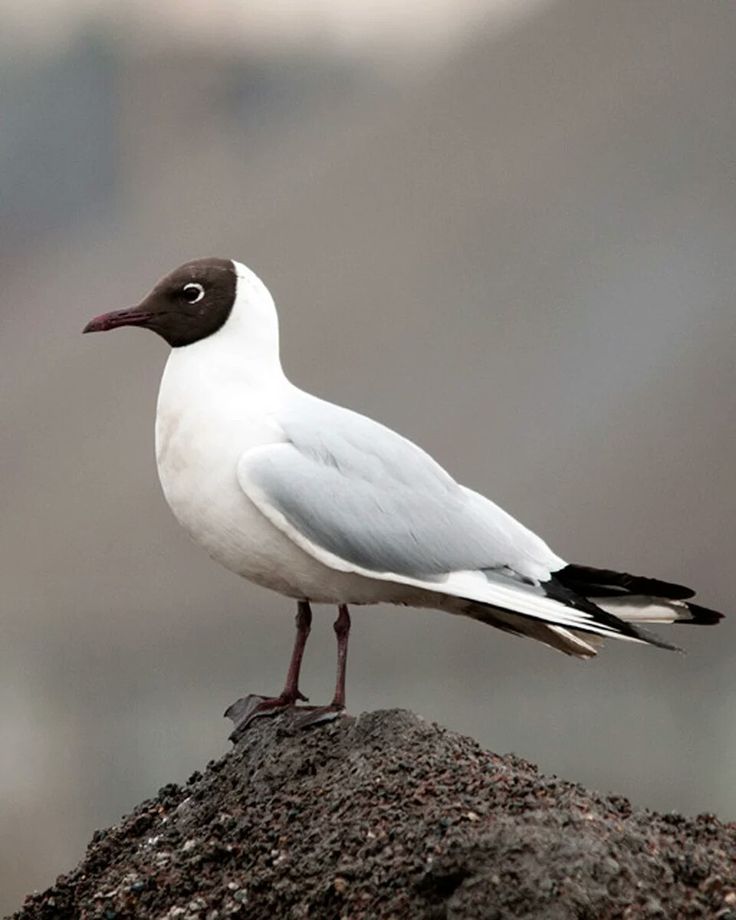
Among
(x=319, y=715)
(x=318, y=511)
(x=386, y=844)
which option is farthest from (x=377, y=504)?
(x=386, y=844)

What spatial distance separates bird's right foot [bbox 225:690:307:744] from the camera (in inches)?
112

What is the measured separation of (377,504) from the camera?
2.79 meters

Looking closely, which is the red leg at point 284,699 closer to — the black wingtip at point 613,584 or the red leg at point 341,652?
the red leg at point 341,652

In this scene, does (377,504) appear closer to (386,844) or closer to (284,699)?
(284,699)

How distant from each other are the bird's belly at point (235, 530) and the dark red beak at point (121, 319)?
0.21 m

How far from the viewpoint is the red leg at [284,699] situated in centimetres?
287

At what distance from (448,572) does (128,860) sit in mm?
679

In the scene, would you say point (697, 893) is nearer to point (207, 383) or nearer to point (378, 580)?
point (378, 580)

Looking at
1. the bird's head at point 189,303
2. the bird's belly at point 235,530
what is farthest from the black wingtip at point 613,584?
the bird's head at point 189,303

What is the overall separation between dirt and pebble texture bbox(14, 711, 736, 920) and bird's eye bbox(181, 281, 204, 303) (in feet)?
2.39

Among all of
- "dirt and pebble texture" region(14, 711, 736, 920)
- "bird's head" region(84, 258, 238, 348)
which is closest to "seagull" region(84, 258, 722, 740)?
"bird's head" region(84, 258, 238, 348)

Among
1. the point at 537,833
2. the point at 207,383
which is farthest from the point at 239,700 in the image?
the point at 537,833

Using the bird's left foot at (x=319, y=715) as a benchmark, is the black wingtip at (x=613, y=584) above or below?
above

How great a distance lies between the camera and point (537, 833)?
2164 mm
